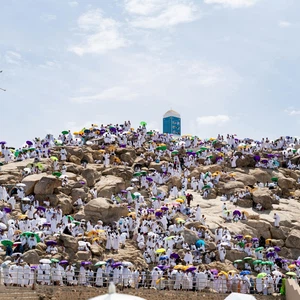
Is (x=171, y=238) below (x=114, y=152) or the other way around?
below

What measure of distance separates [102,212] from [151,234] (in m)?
3.49

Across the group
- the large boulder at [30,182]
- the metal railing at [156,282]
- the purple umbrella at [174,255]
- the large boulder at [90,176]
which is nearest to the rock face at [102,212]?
the large boulder at [30,182]

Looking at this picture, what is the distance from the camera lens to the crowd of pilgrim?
23281 millimetres

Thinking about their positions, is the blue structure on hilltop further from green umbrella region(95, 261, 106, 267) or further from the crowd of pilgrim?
green umbrella region(95, 261, 106, 267)

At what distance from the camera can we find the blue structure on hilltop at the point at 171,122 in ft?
224

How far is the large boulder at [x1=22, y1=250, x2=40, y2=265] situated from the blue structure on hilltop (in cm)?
4571

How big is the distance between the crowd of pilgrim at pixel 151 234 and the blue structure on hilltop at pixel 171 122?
26.0 m

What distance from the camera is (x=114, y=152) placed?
133 feet

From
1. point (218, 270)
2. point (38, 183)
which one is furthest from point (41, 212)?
point (218, 270)

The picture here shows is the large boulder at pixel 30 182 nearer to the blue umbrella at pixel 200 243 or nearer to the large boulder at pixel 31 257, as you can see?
the large boulder at pixel 31 257

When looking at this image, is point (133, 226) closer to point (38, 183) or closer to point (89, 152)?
point (38, 183)

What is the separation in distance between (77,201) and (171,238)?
745 cm

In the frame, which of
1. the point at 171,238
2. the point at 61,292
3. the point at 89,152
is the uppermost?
the point at 89,152

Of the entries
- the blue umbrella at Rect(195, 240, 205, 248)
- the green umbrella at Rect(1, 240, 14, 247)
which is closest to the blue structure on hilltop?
the blue umbrella at Rect(195, 240, 205, 248)
